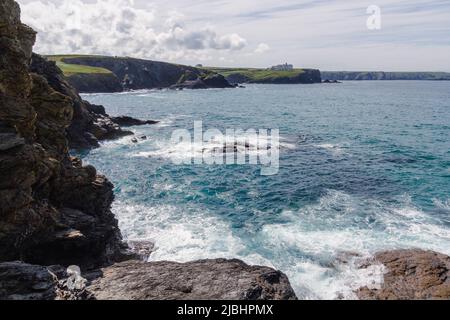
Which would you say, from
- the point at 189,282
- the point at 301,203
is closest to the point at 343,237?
the point at 301,203

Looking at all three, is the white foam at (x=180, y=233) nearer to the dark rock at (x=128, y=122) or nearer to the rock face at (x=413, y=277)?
the rock face at (x=413, y=277)

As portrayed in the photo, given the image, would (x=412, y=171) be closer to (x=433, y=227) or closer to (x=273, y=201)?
(x=433, y=227)

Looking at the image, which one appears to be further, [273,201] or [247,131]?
[247,131]

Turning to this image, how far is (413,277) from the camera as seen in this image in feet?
81.9

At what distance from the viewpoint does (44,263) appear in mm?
24766

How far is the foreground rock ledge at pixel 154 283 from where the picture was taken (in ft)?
56.4

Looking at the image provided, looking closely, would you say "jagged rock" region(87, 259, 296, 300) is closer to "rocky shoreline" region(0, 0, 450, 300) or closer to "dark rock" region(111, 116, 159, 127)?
"rocky shoreline" region(0, 0, 450, 300)

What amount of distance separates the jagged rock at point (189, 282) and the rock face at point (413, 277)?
803 cm

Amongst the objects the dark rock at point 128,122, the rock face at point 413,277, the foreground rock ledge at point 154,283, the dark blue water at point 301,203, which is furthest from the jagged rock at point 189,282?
the dark rock at point 128,122

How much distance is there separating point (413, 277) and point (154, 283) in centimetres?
1699

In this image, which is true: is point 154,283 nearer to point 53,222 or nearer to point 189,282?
point 189,282
